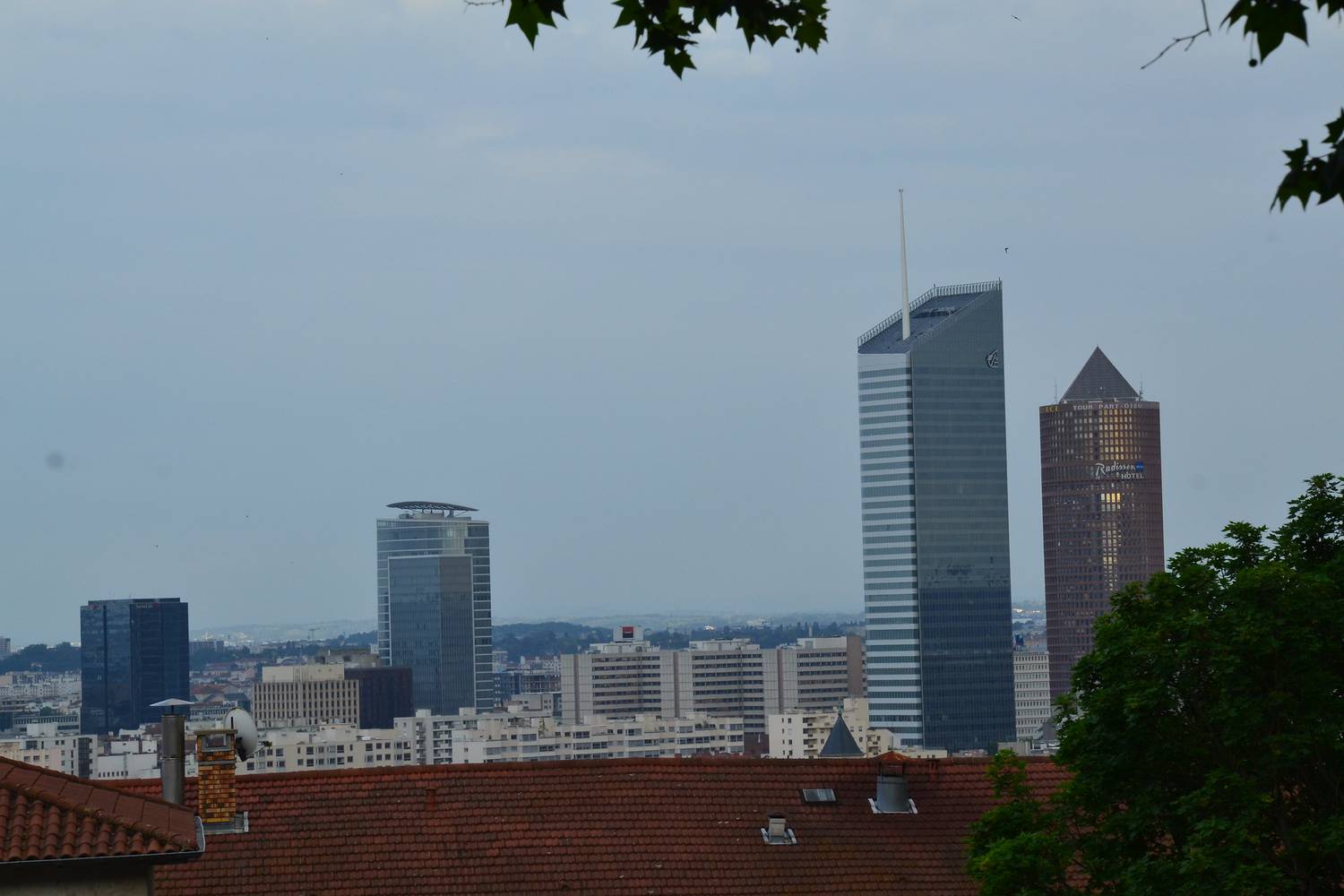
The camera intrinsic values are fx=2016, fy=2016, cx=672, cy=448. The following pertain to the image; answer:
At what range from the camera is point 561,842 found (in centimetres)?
2511

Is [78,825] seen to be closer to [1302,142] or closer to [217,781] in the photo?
[217,781]

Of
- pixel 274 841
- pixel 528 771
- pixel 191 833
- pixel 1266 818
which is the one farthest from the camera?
pixel 528 771

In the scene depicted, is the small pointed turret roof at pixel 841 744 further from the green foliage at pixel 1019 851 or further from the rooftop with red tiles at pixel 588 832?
the green foliage at pixel 1019 851

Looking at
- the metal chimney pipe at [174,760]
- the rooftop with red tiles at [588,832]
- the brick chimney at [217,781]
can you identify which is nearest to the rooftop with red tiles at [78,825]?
the metal chimney pipe at [174,760]

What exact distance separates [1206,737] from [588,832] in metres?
8.72

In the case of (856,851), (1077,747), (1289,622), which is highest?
(1289,622)

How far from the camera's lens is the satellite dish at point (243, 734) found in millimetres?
Answer: 24688

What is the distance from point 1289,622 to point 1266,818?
1.89m

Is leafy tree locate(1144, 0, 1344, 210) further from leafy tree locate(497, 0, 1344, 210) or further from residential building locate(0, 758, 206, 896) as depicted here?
residential building locate(0, 758, 206, 896)

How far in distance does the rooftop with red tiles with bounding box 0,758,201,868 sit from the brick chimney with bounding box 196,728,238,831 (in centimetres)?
701

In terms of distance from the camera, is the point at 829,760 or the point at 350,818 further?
the point at 829,760

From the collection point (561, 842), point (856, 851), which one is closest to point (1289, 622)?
point (856, 851)

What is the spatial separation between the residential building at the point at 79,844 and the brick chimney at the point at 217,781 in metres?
7.42

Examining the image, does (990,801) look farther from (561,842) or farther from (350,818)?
(350,818)
